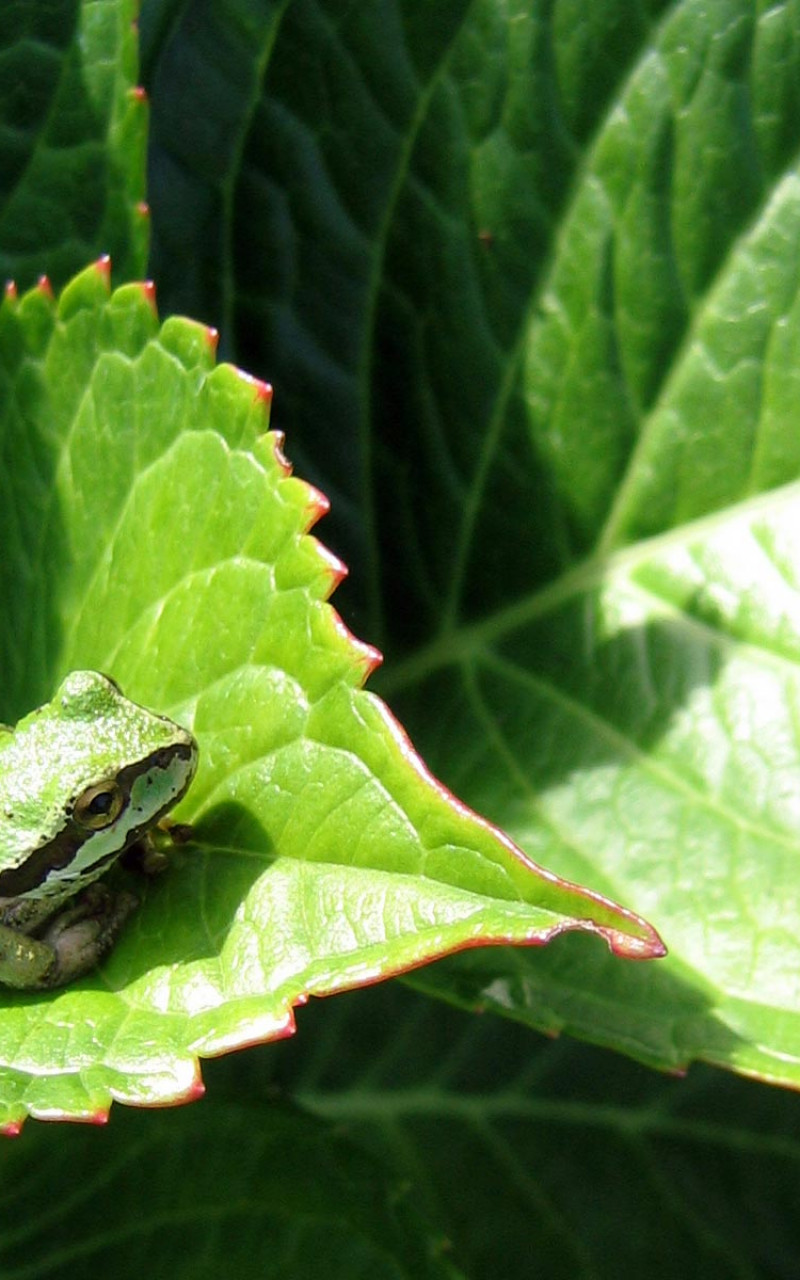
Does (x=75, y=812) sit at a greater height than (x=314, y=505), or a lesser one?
lesser

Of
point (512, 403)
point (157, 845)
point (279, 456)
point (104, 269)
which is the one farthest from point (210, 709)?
point (512, 403)

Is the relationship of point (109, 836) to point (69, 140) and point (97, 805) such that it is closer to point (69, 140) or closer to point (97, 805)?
point (97, 805)

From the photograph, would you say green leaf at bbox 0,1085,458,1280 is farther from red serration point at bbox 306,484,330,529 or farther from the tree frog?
red serration point at bbox 306,484,330,529

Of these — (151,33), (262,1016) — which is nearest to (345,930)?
(262,1016)

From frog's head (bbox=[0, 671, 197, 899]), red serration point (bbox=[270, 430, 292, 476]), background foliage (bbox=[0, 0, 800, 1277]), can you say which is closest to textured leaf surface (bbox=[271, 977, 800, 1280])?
background foliage (bbox=[0, 0, 800, 1277])

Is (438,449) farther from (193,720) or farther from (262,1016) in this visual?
(262,1016)

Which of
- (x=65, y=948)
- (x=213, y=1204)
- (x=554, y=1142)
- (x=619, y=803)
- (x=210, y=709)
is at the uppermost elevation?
(x=210, y=709)

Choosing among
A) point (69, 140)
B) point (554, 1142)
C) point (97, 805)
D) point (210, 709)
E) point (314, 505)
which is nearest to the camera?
point (314, 505)
